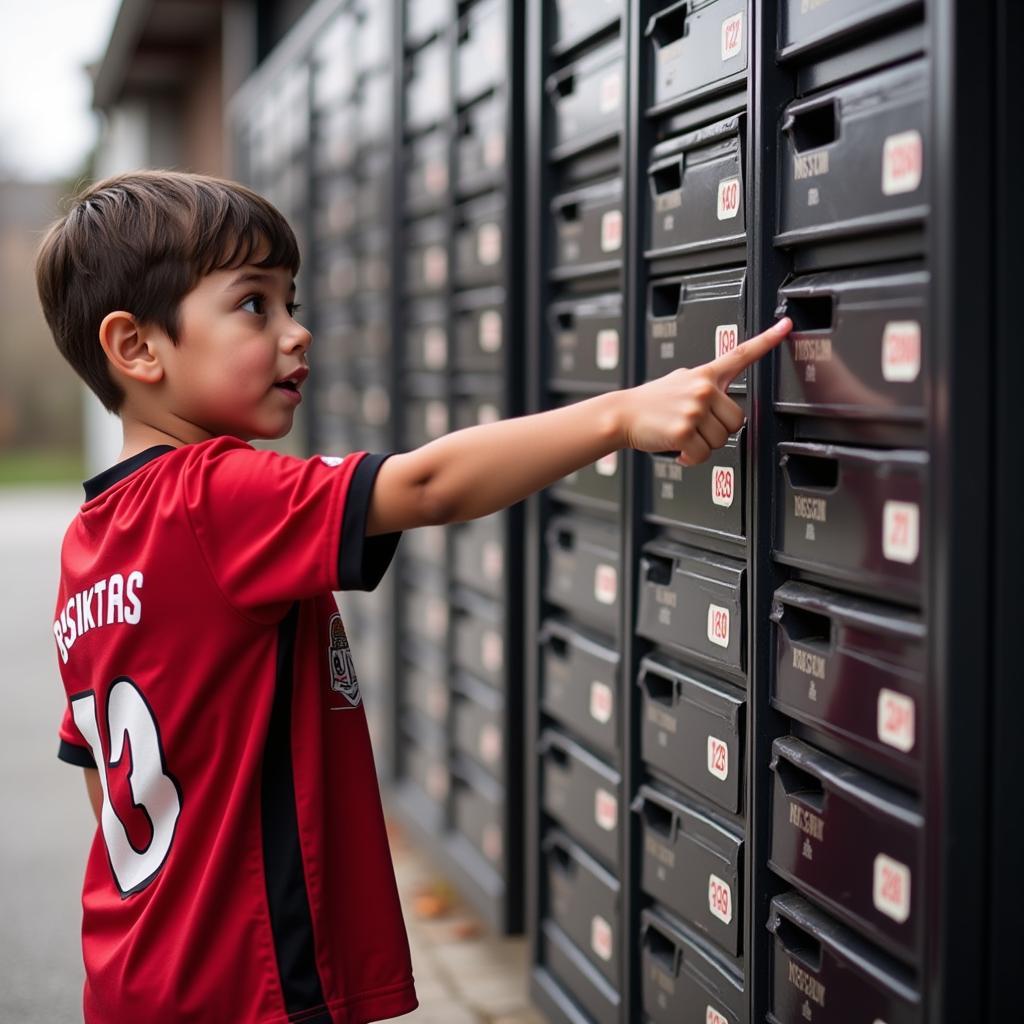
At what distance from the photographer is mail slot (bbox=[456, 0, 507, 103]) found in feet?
11.0

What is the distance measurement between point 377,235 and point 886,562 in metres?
3.27

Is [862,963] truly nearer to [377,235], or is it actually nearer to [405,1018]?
[405,1018]

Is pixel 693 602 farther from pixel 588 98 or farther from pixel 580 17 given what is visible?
pixel 580 17

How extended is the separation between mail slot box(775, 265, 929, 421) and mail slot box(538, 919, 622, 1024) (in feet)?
4.50

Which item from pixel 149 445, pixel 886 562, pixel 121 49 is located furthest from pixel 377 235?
pixel 121 49

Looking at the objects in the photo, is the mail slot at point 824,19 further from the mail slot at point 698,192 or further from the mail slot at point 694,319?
the mail slot at point 694,319

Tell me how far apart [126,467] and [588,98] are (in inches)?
50.6

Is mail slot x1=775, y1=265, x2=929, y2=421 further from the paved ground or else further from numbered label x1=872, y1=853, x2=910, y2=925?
the paved ground

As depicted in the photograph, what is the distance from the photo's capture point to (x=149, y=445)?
77.2 inches

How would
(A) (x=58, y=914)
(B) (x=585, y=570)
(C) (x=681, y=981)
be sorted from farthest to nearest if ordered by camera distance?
(A) (x=58, y=914), (B) (x=585, y=570), (C) (x=681, y=981)

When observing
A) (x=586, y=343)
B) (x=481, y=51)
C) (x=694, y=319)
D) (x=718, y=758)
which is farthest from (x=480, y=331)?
(x=718, y=758)

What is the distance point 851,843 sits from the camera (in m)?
1.82

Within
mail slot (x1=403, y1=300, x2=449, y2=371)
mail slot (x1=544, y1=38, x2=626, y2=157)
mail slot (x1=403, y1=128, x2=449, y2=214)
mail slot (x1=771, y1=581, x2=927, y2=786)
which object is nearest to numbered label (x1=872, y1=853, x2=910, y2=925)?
mail slot (x1=771, y1=581, x2=927, y2=786)

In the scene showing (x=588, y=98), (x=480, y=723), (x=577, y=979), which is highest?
(x=588, y=98)
